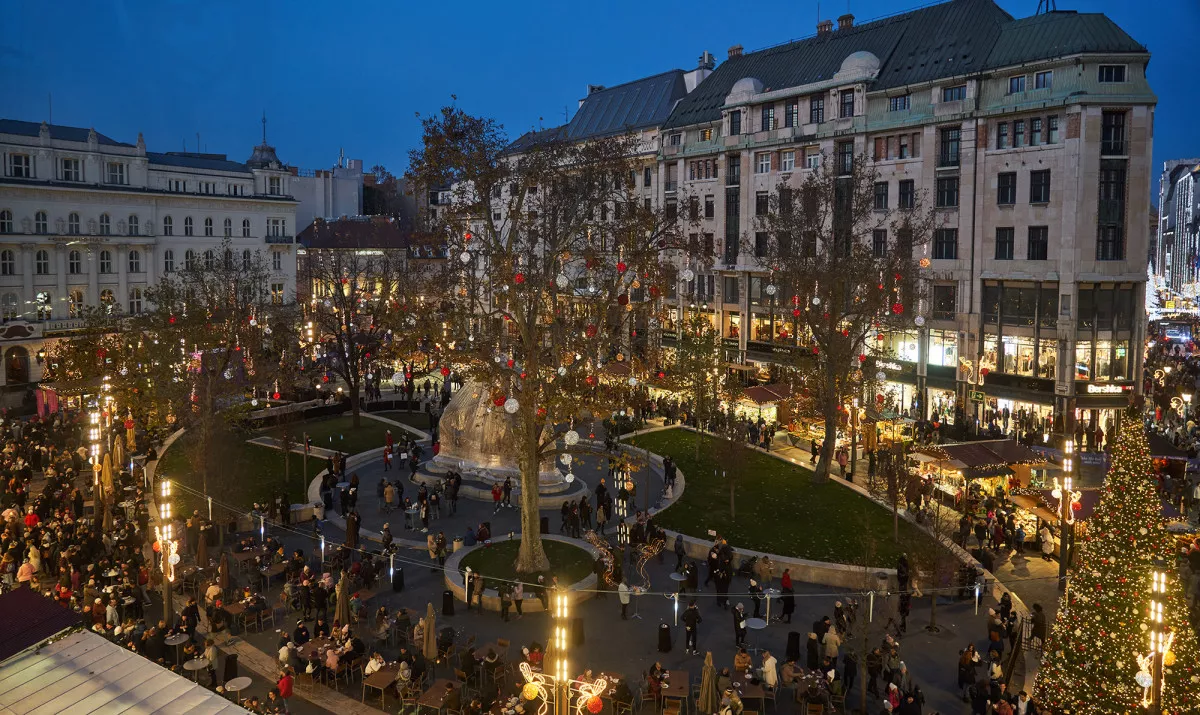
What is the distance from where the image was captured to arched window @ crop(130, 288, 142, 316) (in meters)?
62.3

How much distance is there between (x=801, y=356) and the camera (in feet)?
125

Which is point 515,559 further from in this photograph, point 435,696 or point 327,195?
point 327,195

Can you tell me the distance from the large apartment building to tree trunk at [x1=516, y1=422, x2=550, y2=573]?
795 inches

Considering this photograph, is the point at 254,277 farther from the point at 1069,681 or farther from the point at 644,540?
the point at 1069,681

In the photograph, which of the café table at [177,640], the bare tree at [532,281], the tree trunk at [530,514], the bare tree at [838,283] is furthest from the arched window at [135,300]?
the café table at [177,640]

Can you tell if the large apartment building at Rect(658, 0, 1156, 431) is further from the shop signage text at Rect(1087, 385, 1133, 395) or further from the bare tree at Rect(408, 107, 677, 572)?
the bare tree at Rect(408, 107, 677, 572)

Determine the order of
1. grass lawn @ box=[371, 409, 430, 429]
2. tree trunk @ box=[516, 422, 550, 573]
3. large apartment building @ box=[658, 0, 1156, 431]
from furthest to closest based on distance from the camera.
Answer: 1. grass lawn @ box=[371, 409, 430, 429]
2. large apartment building @ box=[658, 0, 1156, 431]
3. tree trunk @ box=[516, 422, 550, 573]

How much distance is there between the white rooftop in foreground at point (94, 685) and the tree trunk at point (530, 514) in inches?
491

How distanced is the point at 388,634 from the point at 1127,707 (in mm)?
15085

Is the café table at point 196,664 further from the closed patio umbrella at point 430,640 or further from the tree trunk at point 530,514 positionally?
the tree trunk at point 530,514

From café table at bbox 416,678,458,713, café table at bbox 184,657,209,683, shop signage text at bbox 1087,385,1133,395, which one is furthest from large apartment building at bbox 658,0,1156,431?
café table at bbox 184,657,209,683

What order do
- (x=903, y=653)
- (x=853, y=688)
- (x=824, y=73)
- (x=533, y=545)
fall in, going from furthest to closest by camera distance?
(x=824, y=73) < (x=533, y=545) < (x=903, y=653) < (x=853, y=688)

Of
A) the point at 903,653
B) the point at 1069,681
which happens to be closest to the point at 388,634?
the point at 903,653

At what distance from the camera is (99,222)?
60188mm
